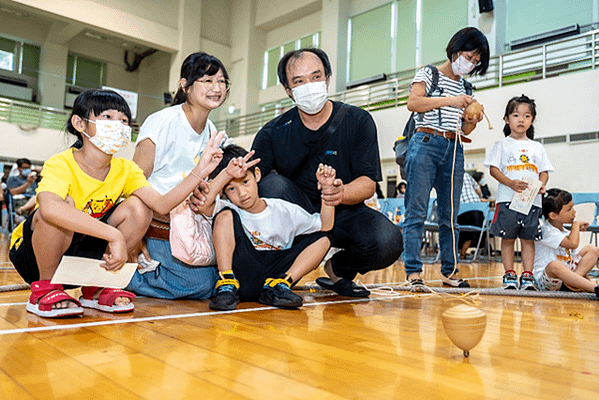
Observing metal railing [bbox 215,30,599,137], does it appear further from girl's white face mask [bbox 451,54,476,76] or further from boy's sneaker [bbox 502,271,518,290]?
boy's sneaker [bbox 502,271,518,290]

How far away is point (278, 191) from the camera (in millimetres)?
1883

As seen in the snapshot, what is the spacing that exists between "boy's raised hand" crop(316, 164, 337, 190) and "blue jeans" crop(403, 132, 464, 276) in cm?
88

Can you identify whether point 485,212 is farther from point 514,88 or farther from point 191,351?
point 191,351

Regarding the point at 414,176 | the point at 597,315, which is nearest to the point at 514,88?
the point at 414,176

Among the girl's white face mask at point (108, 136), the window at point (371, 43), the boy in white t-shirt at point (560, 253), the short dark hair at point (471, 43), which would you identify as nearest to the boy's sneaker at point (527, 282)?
the boy in white t-shirt at point (560, 253)

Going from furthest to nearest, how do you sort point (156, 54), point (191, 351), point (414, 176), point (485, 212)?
1. point (156, 54)
2. point (485, 212)
3. point (414, 176)
4. point (191, 351)

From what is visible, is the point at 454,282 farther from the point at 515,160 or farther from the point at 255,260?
the point at 255,260

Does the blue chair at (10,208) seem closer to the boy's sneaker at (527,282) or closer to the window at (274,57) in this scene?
the boy's sneaker at (527,282)

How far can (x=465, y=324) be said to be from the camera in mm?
932

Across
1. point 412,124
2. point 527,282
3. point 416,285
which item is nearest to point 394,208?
point 412,124

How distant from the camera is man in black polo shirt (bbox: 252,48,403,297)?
1920 mm

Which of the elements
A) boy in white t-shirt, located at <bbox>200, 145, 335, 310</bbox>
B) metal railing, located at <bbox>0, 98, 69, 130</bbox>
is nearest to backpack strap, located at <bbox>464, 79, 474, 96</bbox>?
boy in white t-shirt, located at <bbox>200, 145, 335, 310</bbox>

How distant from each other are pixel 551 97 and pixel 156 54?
1080 cm

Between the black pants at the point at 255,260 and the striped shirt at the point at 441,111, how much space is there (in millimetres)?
1026
